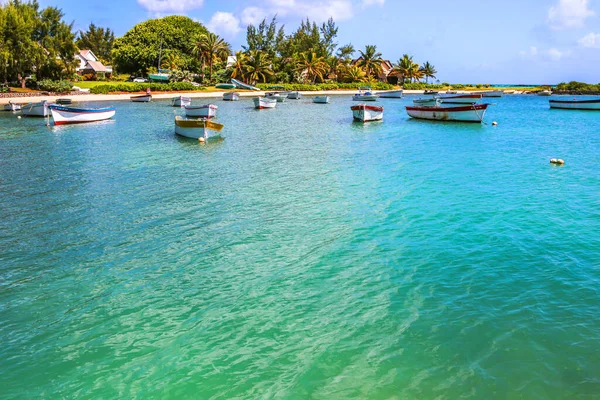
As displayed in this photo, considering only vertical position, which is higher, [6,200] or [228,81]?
[228,81]

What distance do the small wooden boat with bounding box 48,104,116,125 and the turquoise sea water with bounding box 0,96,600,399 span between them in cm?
2257

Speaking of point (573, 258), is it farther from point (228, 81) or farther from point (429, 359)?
point (228, 81)

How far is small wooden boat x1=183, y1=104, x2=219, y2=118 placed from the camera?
42438mm

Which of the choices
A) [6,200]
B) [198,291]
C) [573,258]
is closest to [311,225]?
[198,291]

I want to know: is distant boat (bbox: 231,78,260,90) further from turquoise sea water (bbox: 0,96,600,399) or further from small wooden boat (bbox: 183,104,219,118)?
turquoise sea water (bbox: 0,96,600,399)

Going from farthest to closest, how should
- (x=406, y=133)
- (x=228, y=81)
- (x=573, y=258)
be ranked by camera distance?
(x=228, y=81), (x=406, y=133), (x=573, y=258)

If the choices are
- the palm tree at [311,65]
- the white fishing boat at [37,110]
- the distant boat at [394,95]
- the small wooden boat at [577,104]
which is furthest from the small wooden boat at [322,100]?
the white fishing boat at [37,110]

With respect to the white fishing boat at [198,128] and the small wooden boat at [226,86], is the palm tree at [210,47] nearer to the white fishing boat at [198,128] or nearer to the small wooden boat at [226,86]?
the small wooden boat at [226,86]

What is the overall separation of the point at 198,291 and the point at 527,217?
11.4m

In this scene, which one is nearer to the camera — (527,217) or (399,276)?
(399,276)

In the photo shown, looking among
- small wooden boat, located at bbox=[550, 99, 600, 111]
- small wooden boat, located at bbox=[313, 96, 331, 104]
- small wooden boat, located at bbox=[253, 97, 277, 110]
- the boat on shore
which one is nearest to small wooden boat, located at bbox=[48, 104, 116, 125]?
small wooden boat, located at bbox=[253, 97, 277, 110]

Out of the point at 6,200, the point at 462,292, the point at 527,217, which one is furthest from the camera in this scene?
the point at 6,200

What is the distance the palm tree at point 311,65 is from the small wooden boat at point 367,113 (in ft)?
239

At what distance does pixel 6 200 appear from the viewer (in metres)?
17.8
